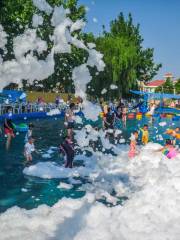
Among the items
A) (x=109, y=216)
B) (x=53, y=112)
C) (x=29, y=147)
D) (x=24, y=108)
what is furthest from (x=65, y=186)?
(x=53, y=112)

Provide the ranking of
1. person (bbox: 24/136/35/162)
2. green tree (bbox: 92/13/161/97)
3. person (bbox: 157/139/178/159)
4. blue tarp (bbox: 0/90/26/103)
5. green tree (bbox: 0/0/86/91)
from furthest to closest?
green tree (bbox: 92/13/161/97) → green tree (bbox: 0/0/86/91) → blue tarp (bbox: 0/90/26/103) → person (bbox: 24/136/35/162) → person (bbox: 157/139/178/159)

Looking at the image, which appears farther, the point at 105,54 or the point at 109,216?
the point at 105,54

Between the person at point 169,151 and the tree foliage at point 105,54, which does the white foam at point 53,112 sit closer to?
the tree foliage at point 105,54

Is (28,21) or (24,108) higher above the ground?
(28,21)

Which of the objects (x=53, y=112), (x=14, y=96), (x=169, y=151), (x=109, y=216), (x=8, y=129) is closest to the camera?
(x=109, y=216)

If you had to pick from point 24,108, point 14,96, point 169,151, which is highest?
point 14,96

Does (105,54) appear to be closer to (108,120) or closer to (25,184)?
(108,120)

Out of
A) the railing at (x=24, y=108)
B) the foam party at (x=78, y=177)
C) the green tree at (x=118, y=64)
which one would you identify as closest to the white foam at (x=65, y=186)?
the foam party at (x=78, y=177)

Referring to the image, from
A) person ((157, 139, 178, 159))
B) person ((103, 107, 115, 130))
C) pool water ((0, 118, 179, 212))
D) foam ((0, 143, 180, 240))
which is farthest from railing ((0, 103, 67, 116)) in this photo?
foam ((0, 143, 180, 240))

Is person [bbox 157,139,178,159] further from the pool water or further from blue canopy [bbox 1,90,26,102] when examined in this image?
blue canopy [bbox 1,90,26,102]

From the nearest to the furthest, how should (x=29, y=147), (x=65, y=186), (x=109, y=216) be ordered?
(x=109, y=216)
(x=65, y=186)
(x=29, y=147)

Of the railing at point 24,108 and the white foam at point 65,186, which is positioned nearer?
the white foam at point 65,186

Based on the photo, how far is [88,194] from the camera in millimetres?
11211

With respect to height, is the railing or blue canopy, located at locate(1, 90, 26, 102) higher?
blue canopy, located at locate(1, 90, 26, 102)
